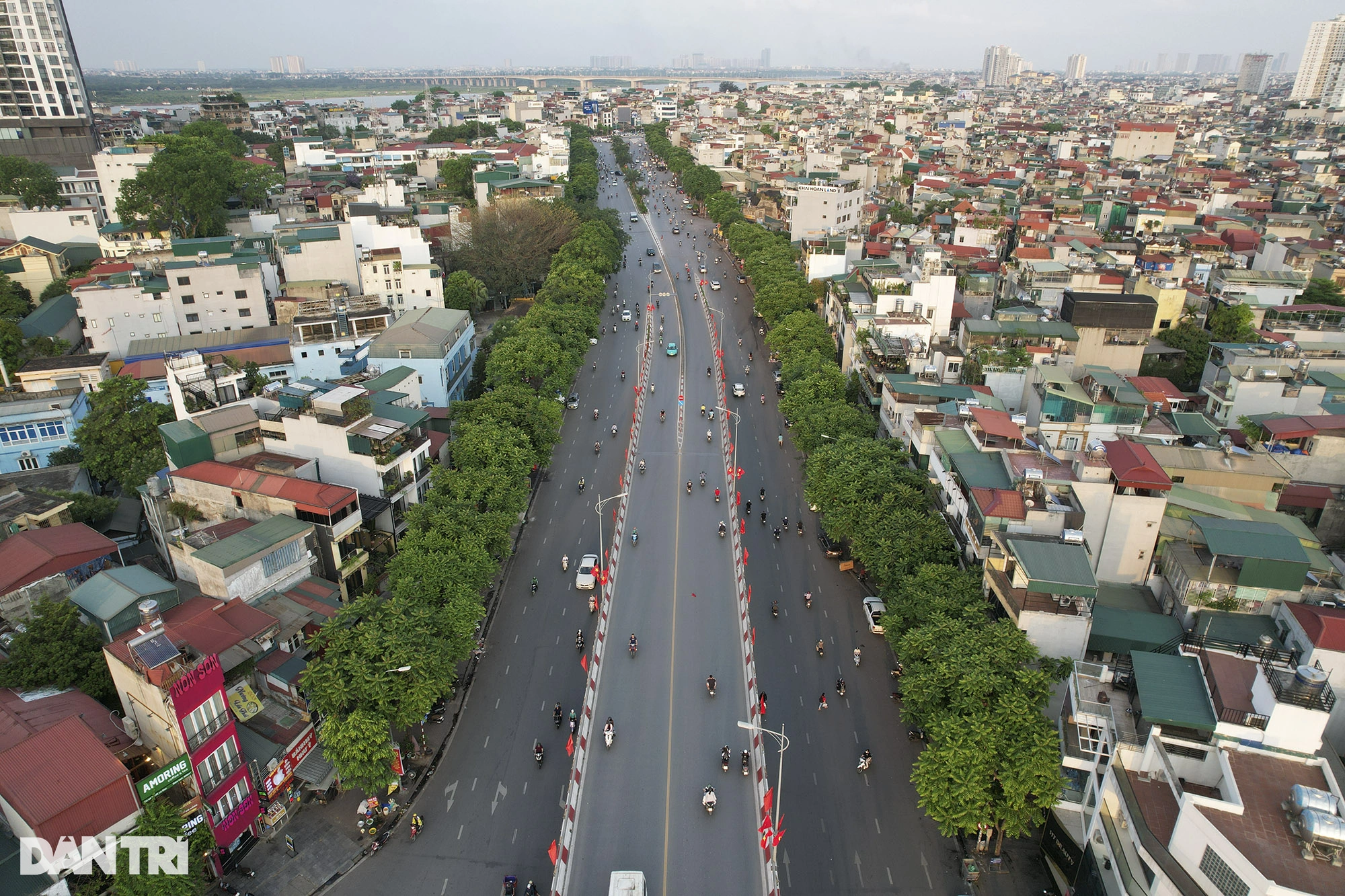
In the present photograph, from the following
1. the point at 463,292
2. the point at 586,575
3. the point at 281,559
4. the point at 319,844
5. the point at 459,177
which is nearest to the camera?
the point at 319,844

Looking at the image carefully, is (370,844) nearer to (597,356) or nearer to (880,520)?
(880,520)

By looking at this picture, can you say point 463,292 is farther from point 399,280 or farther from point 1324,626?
point 1324,626

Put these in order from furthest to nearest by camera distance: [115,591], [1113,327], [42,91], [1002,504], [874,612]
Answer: [42,91] → [1113,327] → [874,612] → [1002,504] → [115,591]

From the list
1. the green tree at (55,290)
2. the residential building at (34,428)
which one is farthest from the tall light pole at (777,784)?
the green tree at (55,290)

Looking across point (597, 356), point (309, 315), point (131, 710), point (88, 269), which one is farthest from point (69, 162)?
point (131, 710)

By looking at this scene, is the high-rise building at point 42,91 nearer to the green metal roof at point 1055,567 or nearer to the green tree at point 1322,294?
the green metal roof at point 1055,567

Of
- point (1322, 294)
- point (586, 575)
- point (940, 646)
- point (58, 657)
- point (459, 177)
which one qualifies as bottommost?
point (586, 575)

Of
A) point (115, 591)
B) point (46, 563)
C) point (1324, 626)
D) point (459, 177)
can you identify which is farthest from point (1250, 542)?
point (459, 177)

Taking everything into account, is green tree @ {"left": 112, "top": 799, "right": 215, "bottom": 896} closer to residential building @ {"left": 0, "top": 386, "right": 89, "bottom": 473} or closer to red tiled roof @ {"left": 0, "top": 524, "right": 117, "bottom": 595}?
red tiled roof @ {"left": 0, "top": 524, "right": 117, "bottom": 595}
